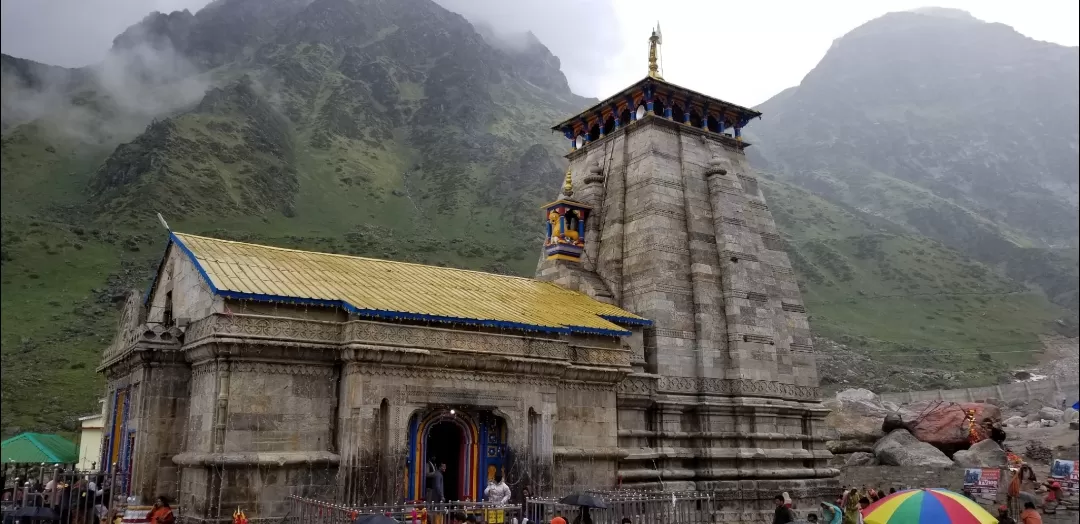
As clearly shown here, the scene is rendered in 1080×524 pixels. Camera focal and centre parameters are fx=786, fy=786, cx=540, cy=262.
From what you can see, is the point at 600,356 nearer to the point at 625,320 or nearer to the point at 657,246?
the point at 625,320

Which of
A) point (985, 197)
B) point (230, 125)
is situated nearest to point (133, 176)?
point (230, 125)

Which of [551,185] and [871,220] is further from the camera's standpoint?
[871,220]

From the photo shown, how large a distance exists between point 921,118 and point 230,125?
130078 mm

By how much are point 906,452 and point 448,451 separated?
17.4 metres

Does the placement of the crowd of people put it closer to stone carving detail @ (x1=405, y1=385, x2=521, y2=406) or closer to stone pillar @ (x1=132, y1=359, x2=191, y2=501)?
stone pillar @ (x1=132, y1=359, x2=191, y2=501)

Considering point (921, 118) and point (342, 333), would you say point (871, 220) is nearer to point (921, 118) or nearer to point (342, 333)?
point (921, 118)

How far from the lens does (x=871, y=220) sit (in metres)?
141

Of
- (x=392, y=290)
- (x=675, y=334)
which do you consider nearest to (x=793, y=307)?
(x=675, y=334)

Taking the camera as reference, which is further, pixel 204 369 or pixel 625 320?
pixel 625 320

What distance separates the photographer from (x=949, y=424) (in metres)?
29.3

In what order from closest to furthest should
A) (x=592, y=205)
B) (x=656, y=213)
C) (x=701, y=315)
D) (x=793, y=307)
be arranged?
(x=701, y=315), (x=656, y=213), (x=793, y=307), (x=592, y=205)

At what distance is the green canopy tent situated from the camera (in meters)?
22.2

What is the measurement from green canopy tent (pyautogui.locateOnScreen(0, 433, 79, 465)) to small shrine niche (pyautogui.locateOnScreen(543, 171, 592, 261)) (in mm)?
15332

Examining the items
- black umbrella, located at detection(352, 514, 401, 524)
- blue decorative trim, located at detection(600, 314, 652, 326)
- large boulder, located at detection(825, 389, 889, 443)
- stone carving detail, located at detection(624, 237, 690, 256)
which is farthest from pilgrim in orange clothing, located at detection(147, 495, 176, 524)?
large boulder, located at detection(825, 389, 889, 443)
